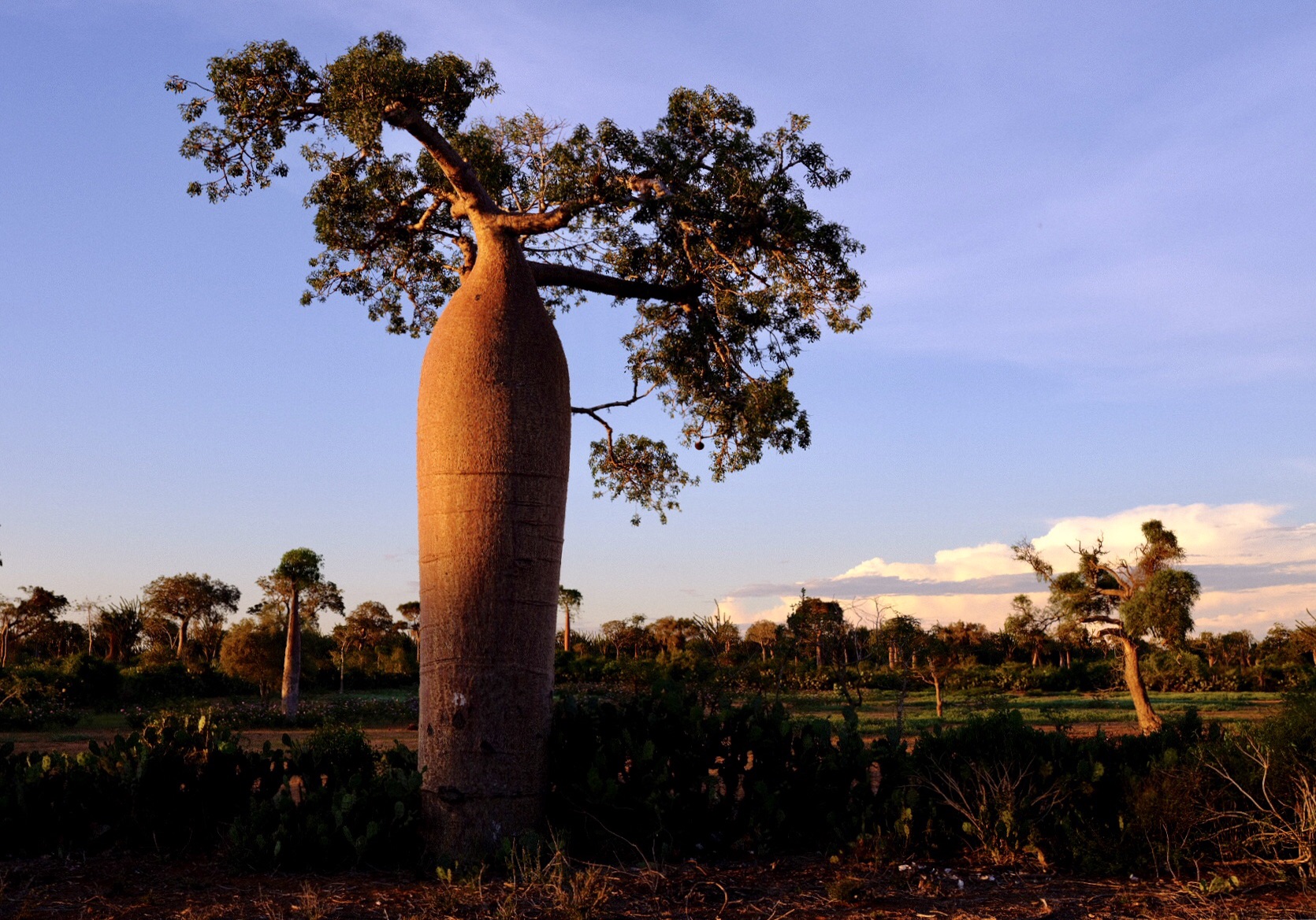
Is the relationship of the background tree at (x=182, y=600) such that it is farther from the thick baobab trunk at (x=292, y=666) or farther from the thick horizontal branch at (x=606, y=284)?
the thick horizontal branch at (x=606, y=284)

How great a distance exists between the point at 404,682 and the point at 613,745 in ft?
113

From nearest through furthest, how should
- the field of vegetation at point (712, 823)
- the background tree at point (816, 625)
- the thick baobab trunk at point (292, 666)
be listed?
the field of vegetation at point (712, 823) → the background tree at point (816, 625) → the thick baobab trunk at point (292, 666)

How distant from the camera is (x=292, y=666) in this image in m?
23.5

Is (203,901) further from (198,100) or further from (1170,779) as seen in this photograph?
(198,100)

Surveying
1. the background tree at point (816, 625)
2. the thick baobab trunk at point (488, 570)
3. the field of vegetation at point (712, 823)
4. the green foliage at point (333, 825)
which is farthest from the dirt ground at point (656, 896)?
the background tree at point (816, 625)

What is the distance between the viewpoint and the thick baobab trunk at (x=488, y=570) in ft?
19.0

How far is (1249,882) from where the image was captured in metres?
5.42

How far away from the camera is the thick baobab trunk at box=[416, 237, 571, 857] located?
5.80 metres

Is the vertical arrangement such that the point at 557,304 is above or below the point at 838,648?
above

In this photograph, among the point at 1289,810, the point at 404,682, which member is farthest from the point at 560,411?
the point at 404,682

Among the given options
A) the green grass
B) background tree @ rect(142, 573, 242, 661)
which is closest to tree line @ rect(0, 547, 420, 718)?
background tree @ rect(142, 573, 242, 661)

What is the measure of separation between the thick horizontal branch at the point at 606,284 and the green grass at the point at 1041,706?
10121 millimetres

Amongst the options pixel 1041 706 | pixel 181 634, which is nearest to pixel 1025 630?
pixel 1041 706

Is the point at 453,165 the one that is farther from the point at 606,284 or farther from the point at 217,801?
the point at 217,801
